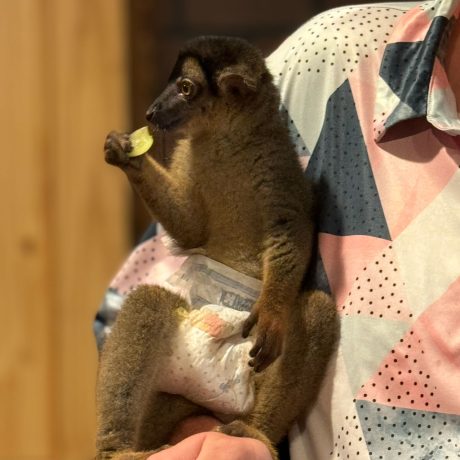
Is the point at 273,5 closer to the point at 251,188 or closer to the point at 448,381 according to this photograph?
the point at 251,188

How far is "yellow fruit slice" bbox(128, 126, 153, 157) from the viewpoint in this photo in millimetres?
1368

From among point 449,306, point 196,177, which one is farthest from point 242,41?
point 449,306

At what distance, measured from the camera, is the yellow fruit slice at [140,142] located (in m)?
1.37

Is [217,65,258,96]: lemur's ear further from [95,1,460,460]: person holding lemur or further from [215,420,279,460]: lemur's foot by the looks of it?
[215,420,279,460]: lemur's foot

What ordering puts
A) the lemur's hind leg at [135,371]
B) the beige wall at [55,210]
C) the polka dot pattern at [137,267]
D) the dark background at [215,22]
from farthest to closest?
the dark background at [215,22] → the beige wall at [55,210] → the polka dot pattern at [137,267] → the lemur's hind leg at [135,371]

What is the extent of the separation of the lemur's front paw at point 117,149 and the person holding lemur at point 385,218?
313mm

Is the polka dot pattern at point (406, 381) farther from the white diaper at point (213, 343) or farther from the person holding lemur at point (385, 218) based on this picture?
the white diaper at point (213, 343)

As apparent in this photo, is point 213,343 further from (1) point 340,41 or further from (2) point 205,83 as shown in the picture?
(1) point 340,41

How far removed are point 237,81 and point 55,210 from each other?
4.84 feet

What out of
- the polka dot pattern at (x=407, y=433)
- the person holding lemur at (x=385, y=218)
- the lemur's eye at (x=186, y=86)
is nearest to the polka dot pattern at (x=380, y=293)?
the person holding lemur at (x=385, y=218)

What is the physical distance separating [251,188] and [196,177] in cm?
10

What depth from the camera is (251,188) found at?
136cm

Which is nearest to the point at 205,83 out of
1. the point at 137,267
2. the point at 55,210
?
the point at 137,267

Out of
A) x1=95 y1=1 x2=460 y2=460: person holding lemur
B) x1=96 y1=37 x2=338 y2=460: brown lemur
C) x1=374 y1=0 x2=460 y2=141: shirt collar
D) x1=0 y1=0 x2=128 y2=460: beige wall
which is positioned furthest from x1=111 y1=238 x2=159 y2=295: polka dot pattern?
x1=0 y1=0 x2=128 y2=460: beige wall
